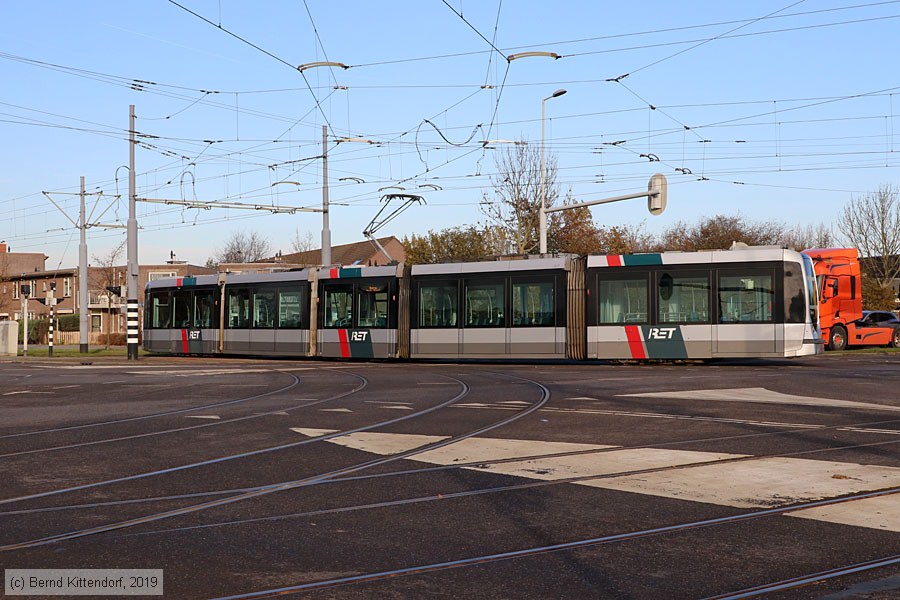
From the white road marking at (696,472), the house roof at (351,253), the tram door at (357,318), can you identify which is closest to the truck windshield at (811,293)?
the tram door at (357,318)

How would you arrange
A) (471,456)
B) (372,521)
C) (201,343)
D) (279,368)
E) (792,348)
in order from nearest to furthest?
(372,521)
(471,456)
(792,348)
(279,368)
(201,343)

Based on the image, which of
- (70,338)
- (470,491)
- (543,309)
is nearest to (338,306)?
(543,309)

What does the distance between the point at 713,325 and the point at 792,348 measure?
1.93 meters

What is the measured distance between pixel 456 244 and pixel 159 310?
24896 millimetres

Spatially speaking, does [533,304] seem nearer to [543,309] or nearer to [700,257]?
[543,309]

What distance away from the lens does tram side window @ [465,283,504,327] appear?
25594 millimetres

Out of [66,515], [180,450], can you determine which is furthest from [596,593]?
[180,450]

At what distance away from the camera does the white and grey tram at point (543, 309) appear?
75.3 feet

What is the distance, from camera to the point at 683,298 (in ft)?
77.0

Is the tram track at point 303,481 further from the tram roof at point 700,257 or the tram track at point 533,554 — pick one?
the tram roof at point 700,257

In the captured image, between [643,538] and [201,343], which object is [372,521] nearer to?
A: [643,538]

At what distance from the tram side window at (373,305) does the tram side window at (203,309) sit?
6.75 meters

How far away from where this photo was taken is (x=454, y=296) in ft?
86.4

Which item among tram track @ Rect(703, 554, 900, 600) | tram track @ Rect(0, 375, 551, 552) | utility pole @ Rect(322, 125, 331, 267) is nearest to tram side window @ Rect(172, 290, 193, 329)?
utility pole @ Rect(322, 125, 331, 267)
